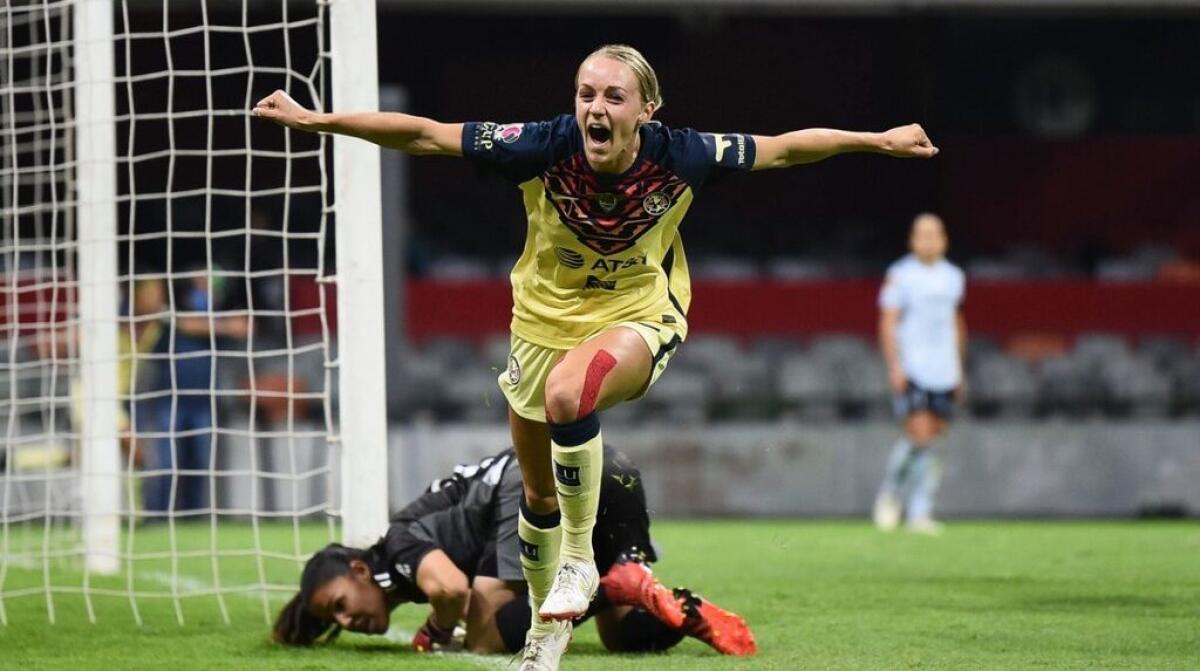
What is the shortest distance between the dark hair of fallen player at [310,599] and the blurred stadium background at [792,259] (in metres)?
2.95

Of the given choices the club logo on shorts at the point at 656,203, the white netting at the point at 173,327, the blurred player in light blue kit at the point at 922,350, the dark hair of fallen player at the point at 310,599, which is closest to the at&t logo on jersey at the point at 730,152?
the club logo on shorts at the point at 656,203

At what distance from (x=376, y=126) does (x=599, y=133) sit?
67 cm

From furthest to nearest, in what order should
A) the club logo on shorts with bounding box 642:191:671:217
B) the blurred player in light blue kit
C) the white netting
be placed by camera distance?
the blurred player in light blue kit < the white netting < the club logo on shorts with bounding box 642:191:671:217

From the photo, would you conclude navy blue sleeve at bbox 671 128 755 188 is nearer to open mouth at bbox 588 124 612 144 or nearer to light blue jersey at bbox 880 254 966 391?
open mouth at bbox 588 124 612 144

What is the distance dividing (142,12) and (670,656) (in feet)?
32.7

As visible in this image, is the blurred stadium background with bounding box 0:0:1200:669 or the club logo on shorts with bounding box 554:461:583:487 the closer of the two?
the club logo on shorts with bounding box 554:461:583:487

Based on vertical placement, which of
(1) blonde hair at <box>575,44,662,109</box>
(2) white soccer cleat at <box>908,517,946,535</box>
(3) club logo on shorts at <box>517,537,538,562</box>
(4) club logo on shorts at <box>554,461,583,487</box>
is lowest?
(2) white soccer cleat at <box>908,517,946,535</box>

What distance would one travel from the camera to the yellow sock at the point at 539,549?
Answer: 605 centimetres

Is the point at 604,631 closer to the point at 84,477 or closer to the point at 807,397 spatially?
the point at 84,477

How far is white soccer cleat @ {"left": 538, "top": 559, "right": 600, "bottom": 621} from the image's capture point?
5527 millimetres

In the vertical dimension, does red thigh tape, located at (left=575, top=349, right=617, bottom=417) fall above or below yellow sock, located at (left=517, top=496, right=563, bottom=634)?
above

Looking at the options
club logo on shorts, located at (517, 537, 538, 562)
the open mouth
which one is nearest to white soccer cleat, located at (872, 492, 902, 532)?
club logo on shorts, located at (517, 537, 538, 562)

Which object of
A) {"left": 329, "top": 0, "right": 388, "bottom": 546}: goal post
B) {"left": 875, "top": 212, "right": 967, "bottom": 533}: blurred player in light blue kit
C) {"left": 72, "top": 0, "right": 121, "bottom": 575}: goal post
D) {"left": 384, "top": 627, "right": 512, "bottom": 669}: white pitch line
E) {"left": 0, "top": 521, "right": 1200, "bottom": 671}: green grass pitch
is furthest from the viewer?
{"left": 875, "top": 212, "right": 967, "bottom": 533}: blurred player in light blue kit

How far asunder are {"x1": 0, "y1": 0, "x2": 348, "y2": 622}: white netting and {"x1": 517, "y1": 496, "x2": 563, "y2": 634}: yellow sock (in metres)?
1.54
